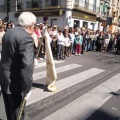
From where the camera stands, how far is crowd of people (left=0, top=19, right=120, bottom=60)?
11062mm

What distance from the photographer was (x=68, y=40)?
487 inches

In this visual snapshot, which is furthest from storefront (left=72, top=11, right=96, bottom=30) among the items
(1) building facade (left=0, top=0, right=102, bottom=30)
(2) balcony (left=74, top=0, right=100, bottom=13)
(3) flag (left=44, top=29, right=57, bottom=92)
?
(3) flag (left=44, top=29, right=57, bottom=92)

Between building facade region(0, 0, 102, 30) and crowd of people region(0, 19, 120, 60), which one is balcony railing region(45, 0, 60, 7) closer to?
building facade region(0, 0, 102, 30)

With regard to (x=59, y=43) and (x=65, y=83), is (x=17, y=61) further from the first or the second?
(x=59, y=43)

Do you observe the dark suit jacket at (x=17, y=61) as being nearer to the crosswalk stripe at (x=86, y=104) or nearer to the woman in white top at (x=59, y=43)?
the crosswalk stripe at (x=86, y=104)

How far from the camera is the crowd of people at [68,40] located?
11.1 metres

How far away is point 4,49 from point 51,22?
28860mm

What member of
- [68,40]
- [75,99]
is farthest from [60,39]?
[75,99]

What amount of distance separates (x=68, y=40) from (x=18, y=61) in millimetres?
9571

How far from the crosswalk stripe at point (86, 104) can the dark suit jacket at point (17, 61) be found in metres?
1.52

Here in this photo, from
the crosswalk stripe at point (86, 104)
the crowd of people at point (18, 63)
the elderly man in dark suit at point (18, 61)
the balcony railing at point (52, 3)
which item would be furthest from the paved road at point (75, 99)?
the balcony railing at point (52, 3)

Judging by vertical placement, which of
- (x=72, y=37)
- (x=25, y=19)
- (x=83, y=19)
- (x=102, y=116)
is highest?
(x=83, y=19)

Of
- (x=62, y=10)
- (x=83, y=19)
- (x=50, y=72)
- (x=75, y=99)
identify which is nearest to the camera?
(x=75, y=99)

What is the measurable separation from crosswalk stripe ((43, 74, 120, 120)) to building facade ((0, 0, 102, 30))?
20732 millimetres
